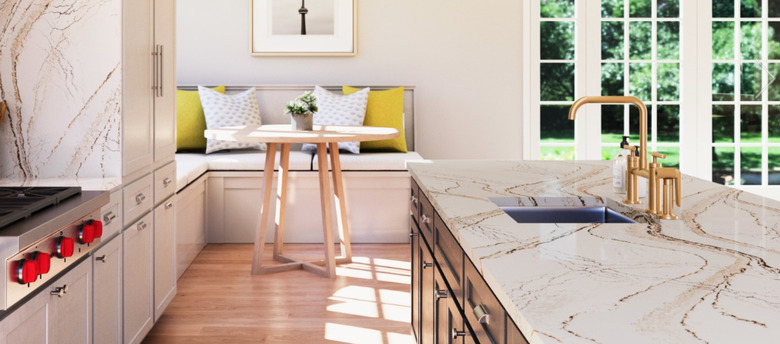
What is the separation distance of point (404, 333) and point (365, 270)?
3.37ft

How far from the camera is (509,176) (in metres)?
2.19

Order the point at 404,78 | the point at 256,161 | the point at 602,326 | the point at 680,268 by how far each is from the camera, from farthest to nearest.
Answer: the point at 404,78 → the point at 256,161 → the point at 680,268 → the point at 602,326

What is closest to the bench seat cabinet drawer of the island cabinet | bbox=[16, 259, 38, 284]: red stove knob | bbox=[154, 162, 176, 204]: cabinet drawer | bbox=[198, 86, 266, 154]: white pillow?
the island cabinet

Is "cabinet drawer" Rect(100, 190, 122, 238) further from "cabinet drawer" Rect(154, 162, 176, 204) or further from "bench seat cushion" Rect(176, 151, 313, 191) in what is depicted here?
"bench seat cushion" Rect(176, 151, 313, 191)

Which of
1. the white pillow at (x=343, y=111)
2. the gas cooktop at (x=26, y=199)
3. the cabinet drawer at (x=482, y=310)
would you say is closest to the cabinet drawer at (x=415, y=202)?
the cabinet drawer at (x=482, y=310)

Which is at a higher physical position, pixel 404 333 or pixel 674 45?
pixel 674 45

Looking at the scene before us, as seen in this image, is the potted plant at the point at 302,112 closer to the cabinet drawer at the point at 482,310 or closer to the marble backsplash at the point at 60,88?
the marble backsplash at the point at 60,88

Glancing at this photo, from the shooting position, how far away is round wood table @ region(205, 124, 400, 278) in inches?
137

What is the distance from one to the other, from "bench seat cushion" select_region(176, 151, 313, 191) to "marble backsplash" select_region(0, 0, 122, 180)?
1.82 m

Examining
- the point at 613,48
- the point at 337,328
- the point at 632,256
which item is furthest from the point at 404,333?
the point at 613,48

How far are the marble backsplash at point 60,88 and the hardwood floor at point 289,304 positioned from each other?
891 mm

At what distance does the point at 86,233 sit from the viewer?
179 centimetres

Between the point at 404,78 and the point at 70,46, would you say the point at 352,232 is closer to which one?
the point at 404,78

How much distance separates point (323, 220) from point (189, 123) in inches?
64.4
